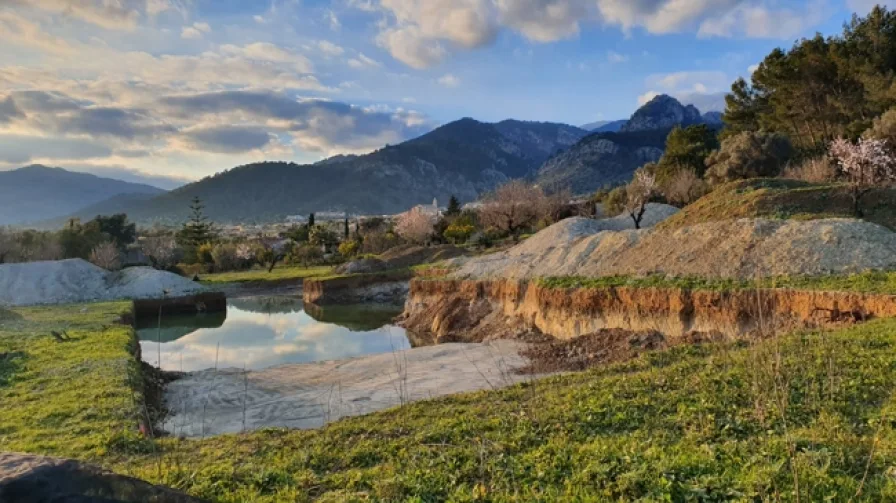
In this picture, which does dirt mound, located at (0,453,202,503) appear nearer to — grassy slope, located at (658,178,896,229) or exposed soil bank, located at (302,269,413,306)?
grassy slope, located at (658,178,896,229)

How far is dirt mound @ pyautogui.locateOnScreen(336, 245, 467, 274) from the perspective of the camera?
49.5 meters

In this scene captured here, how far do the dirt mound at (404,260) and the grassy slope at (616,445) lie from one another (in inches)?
1573

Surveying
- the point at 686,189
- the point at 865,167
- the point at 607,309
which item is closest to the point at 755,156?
the point at 686,189

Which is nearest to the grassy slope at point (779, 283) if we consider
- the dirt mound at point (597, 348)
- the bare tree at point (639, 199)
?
the dirt mound at point (597, 348)

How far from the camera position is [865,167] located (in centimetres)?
2806

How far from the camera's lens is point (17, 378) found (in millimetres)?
13539

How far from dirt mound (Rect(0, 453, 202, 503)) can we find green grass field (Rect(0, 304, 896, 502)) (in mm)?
1241

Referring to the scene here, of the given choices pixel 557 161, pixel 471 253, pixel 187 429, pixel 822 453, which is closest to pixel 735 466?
pixel 822 453

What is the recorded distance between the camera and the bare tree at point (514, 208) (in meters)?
53.4

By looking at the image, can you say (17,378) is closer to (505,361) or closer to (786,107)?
(505,361)

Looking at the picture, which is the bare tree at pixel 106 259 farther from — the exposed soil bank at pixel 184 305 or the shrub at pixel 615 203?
the shrub at pixel 615 203

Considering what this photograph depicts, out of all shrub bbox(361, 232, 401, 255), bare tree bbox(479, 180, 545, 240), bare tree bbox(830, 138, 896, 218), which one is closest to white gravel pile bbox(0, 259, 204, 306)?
shrub bbox(361, 232, 401, 255)

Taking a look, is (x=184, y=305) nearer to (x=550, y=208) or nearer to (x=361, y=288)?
(x=361, y=288)

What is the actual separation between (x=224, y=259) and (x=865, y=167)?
6754 centimetres
